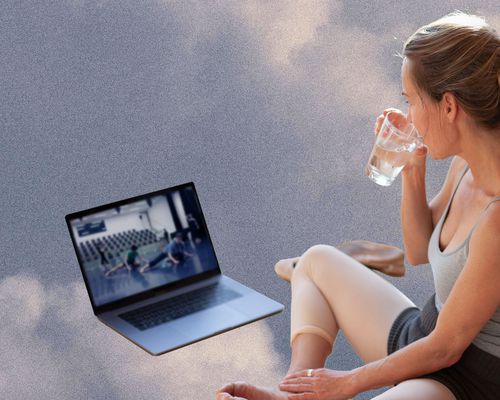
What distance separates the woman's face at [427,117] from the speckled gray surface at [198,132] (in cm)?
96

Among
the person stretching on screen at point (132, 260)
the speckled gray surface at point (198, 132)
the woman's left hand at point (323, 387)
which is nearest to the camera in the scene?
the woman's left hand at point (323, 387)

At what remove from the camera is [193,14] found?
3.10 meters

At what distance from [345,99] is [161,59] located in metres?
0.65

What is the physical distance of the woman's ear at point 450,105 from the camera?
4.44 feet

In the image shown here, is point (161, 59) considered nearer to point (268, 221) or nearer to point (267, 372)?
point (268, 221)

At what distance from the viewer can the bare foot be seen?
1423 mm

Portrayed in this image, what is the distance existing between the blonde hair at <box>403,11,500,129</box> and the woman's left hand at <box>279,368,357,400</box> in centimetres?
48

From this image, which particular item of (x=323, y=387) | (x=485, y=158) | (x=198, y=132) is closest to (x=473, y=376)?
(x=323, y=387)

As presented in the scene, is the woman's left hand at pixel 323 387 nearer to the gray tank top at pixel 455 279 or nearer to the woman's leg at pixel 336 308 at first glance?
the woman's leg at pixel 336 308

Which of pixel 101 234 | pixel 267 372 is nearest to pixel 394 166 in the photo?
pixel 101 234

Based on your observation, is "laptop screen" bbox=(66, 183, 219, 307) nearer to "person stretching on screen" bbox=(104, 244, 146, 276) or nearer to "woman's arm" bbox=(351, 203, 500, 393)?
"person stretching on screen" bbox=(104, 244, 146, 276)

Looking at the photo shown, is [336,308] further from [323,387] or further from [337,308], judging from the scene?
[323,387]

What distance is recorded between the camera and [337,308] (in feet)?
5.48

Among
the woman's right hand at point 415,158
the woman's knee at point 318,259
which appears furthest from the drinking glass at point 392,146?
the woman's knee at point 318,259
